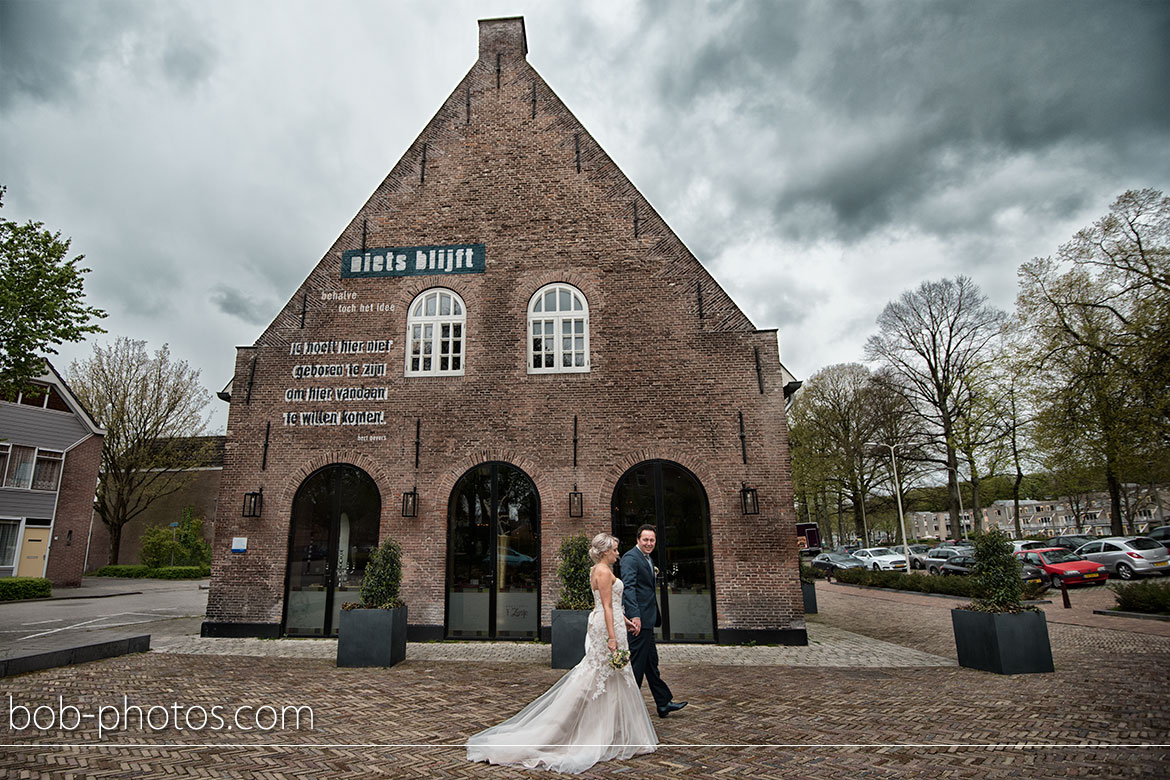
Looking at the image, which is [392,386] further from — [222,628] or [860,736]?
[860,736]

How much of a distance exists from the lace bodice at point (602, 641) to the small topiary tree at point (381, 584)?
5013 mm

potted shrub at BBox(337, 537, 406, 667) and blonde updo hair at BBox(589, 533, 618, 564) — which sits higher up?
blonde updo hair at BBox(589, 533, 618, 564)

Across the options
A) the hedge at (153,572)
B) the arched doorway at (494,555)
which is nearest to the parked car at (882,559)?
the arched doorway at (494,555)

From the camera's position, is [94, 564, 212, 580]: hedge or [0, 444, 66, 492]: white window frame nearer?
[0, 444, 66, 492]: white window frame

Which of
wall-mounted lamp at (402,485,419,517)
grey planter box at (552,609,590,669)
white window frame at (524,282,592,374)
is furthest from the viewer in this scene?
white window frame at (524,282,592,374)

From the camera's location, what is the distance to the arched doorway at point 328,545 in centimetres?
1160

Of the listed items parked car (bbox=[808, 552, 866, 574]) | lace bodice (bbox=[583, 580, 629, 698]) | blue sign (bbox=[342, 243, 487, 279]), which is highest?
blue sign (bbox=[342, 243, 487, 279])

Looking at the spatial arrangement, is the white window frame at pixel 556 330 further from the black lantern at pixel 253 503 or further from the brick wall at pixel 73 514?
the brick wall at pixel 73 514

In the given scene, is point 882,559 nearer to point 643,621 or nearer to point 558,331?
point 558,331

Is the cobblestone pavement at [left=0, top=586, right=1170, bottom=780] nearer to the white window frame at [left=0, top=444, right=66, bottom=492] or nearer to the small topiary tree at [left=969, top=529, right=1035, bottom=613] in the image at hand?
the small topiary tree at [left=969, top=529, right=1035, bottom=613]

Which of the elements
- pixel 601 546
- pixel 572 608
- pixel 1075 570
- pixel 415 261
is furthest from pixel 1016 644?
pixel 1075 570

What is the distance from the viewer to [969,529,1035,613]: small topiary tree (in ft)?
26.6

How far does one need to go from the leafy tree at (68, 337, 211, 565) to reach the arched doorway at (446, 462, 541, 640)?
27716 mm

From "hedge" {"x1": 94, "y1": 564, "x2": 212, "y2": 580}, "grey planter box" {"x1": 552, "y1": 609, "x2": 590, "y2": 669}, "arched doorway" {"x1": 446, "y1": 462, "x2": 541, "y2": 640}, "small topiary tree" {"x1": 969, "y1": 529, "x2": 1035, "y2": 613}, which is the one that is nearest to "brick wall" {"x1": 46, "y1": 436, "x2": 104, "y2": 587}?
"hedge" {"x1": 94, "y1": 564, "x2": 212, "y2": 580}
